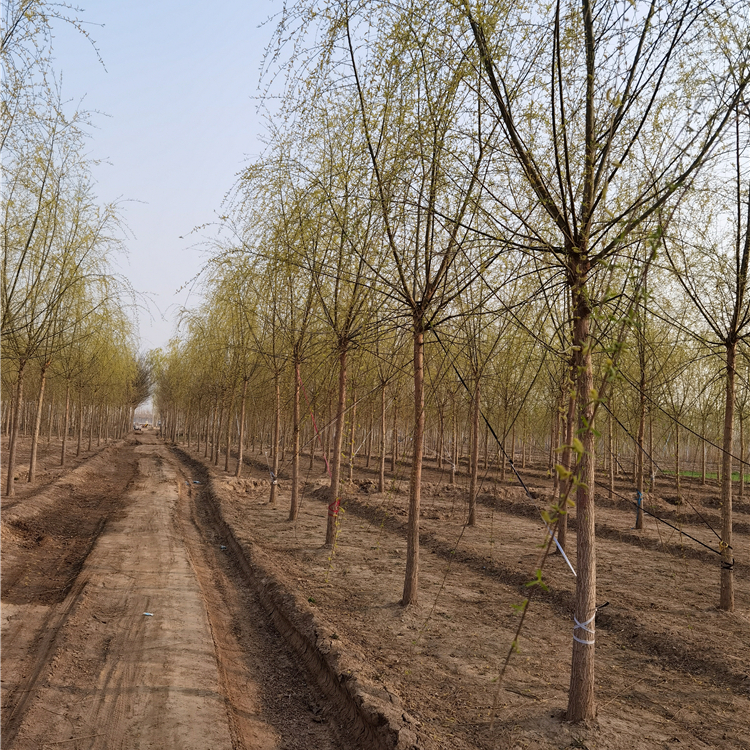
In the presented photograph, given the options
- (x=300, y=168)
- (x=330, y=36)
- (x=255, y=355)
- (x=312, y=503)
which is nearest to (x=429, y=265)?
(x=330, y=36)

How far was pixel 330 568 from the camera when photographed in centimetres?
772

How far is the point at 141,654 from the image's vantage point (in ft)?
15.7

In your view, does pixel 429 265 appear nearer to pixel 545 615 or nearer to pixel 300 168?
pixel 300 168

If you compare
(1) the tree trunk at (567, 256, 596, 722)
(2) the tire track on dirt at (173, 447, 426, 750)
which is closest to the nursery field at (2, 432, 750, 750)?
(2) the tire track on dirt at (173, 447, 426, 750)

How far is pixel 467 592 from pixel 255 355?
11.8m

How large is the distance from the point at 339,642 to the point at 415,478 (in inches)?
69.4

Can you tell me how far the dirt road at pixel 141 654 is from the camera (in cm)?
370

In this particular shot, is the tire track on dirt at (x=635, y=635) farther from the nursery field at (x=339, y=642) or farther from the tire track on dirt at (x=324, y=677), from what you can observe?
the tire track on dirt at (x=324, y=677)

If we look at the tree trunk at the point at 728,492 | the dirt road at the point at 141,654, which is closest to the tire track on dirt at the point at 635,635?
the tree trunk at the point at 728,492

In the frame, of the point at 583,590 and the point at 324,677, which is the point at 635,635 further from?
the point at 324,677

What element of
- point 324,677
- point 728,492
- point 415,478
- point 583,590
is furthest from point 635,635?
point 324,677

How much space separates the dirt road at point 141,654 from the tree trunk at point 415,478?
149 cm

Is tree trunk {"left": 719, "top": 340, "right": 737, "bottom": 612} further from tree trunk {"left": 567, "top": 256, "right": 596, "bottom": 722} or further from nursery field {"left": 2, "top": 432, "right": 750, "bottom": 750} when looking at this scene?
tree trunk {"left": 567, "top": 256, "right": 596, "bottom": 722}

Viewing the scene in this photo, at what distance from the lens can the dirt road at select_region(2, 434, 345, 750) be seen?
370 centimetres
